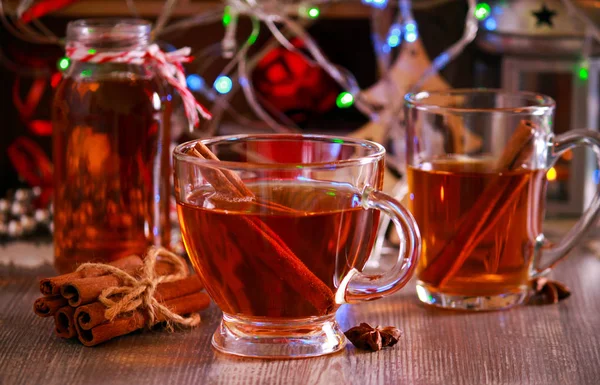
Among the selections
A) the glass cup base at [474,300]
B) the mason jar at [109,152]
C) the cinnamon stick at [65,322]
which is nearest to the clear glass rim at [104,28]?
the mason jar at [109,152]

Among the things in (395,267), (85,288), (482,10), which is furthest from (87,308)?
(482,10)

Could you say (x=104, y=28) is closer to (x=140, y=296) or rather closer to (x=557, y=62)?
(x=140, y=296)

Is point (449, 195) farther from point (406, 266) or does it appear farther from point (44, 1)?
point (44, 1)

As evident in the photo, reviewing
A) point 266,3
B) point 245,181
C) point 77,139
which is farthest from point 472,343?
point 266,3

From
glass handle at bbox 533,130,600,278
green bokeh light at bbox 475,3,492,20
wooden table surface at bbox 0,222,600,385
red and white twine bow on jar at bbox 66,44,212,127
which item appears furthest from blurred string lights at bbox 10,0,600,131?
wooden table surface at bbox 0,222,600,385

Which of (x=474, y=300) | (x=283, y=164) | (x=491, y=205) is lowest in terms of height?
(x=474, y=300)

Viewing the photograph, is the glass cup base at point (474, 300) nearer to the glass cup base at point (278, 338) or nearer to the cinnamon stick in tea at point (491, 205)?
the cinnamon stick in tea at point (491, 205)

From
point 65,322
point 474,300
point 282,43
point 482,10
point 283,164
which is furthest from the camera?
point 282,43
